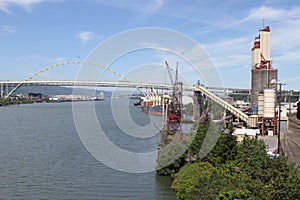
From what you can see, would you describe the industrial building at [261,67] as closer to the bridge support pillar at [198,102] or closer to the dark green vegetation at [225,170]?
the bridge support pillar at [198,102]

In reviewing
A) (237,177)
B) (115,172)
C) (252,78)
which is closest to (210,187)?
(237,177)

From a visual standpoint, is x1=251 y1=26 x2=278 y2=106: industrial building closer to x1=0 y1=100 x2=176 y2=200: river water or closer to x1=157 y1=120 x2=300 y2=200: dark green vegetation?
x1=0 y1=100 x2=176 y2=200: river water

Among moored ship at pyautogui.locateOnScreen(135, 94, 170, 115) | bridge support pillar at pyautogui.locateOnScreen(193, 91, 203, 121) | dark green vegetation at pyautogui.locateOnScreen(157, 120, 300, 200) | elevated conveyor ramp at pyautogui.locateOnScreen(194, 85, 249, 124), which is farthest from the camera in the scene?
moored ship at pyautogui.locateOnScreen(135, 94, 170, 115)

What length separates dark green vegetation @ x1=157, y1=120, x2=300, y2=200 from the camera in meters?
4.62

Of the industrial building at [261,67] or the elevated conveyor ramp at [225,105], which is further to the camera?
the elevated conveyor ramp at [225,105]

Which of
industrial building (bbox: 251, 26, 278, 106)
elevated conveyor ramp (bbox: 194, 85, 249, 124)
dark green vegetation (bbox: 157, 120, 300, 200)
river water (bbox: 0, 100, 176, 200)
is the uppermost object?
Result: industrial building (bbox: 251, 26, 278, 106)

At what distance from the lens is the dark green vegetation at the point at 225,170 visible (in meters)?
4.62

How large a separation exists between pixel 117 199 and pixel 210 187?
82.6 inches

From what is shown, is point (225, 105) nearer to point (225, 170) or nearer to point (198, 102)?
point (198, 102)

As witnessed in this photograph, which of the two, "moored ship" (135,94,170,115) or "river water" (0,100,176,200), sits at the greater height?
"moored ship" (135,94,170,115)

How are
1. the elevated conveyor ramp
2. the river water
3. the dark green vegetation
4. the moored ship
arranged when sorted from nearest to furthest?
the dark green vegetation → the river water → the elevated conveyor ramp → the moored ship

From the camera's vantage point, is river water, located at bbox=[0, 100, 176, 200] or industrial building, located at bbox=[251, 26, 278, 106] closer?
river water, located at bbox=[0, 100, 176, 200]

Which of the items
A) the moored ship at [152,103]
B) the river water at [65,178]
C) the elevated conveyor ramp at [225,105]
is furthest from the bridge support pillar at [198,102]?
the moored ship at [152,103]

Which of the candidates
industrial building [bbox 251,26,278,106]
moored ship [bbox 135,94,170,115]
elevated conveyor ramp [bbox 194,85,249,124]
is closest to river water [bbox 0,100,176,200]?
elevated conveyor ramp [bbox 194,85,249,124]
